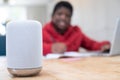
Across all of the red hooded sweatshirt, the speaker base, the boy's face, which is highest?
the boy's face

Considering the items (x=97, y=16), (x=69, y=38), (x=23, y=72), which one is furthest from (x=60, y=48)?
(x=97, y=16)

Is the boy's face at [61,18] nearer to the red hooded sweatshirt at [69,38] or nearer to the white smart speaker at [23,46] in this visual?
the red hooded sweatshirt at [69,38]

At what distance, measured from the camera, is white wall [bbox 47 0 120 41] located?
2829 mm

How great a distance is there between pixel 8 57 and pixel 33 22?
0.11 m

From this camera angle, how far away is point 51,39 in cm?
197

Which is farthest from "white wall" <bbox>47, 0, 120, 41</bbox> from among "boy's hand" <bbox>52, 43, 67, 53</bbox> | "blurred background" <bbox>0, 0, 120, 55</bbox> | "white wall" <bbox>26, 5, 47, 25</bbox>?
"white wall" <bbox>26, 5, 47, 25</bbox>

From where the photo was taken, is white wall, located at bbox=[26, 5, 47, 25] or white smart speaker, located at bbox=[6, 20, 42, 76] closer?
white smart speaker, located at bbox=[6, 20, 42, 76]

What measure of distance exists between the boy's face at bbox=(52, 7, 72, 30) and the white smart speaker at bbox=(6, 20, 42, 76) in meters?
1.47

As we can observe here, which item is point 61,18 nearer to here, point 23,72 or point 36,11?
point 23,72

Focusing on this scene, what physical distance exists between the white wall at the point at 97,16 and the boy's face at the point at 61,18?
77cm

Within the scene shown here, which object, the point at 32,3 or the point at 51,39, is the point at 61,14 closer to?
the point at 51,39

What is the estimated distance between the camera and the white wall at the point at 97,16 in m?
2.83

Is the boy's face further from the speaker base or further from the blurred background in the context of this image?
the speaker base

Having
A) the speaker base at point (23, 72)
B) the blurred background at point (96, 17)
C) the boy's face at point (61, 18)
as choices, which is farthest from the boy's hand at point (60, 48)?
the speaker base at point (23, 72)
